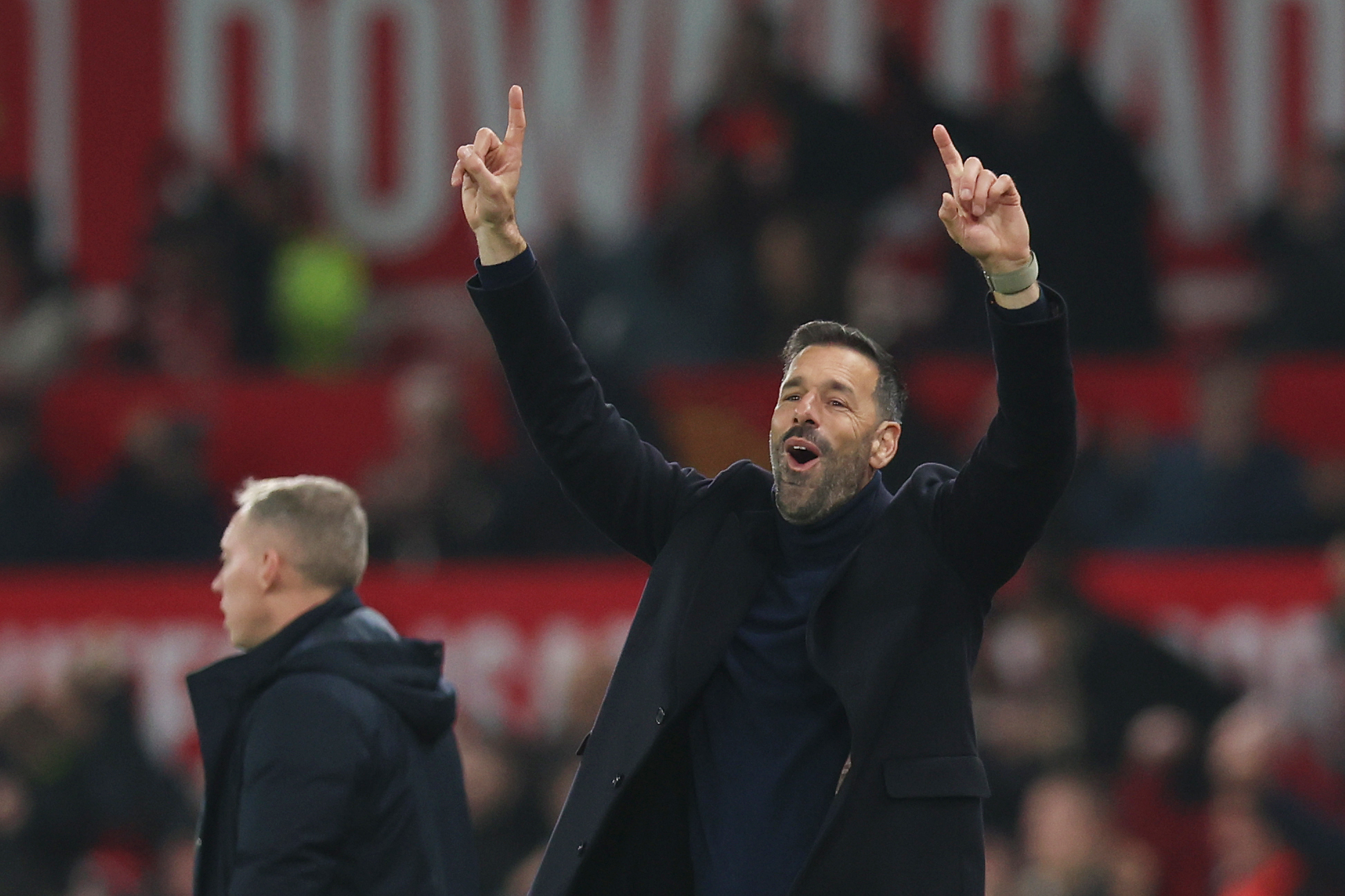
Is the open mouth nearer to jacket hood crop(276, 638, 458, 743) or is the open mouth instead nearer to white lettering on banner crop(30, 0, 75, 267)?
jacket hood crop(276, 638, 458, 743)

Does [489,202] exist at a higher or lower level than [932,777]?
higher

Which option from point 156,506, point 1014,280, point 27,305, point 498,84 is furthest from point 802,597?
point 498,84

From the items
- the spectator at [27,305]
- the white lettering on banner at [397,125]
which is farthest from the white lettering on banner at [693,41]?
the spectator at [27,305]

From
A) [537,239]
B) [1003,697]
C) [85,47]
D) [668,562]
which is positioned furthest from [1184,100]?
[668,562]

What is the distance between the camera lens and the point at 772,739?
3.61 metres

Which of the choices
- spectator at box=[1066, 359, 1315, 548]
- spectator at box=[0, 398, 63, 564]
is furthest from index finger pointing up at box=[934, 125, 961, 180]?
spectator at box=[0, 398, 63, 564]

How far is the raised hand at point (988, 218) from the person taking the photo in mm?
3447

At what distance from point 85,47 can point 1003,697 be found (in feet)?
22.5

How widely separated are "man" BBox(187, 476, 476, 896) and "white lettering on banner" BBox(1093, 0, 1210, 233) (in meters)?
7.61

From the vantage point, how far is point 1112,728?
7.62 m

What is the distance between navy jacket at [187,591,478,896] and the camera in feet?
13.1

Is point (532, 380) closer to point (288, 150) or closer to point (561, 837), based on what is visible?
point (561, 837)

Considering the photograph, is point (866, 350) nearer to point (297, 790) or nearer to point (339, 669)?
point (339, 669)

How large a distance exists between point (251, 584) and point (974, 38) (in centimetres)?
779
